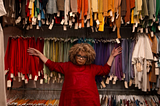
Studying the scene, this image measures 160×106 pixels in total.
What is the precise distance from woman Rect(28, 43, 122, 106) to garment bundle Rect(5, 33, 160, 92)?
5.3 inches

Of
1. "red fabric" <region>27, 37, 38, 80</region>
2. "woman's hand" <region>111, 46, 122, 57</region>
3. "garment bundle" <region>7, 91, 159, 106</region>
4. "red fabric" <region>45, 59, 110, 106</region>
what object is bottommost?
"garment bundle" <region>7, 91, 159, 106</region>

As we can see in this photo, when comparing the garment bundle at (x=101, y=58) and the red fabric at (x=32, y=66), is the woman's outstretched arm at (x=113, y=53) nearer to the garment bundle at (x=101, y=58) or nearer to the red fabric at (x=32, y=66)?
the garment bundle at (x=101, y=58)

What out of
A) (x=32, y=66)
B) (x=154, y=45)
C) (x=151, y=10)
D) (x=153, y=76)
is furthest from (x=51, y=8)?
(x=153, y=76)

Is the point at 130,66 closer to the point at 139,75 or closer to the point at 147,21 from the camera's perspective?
the point at 139,75

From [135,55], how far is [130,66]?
0.21 meters

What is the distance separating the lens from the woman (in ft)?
7.48

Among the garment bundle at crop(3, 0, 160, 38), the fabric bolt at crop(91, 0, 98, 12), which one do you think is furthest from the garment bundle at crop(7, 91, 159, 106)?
the fabric bolt at crop(91, 0, 98, 12)

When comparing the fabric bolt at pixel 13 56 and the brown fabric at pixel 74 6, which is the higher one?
the brown fabric at pixel 74 6

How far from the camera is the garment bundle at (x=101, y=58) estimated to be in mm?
2484

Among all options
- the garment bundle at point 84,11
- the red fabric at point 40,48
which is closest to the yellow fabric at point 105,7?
the garment bundle at point 84,11

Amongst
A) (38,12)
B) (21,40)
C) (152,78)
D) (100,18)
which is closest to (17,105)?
(21,40)

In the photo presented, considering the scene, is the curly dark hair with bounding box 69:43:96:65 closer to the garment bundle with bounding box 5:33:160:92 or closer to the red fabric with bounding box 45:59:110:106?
the red fabric with bounding box 45:59:110:106

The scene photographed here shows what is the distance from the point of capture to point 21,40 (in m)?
2.52

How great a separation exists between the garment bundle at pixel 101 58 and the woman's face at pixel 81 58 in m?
0.34
